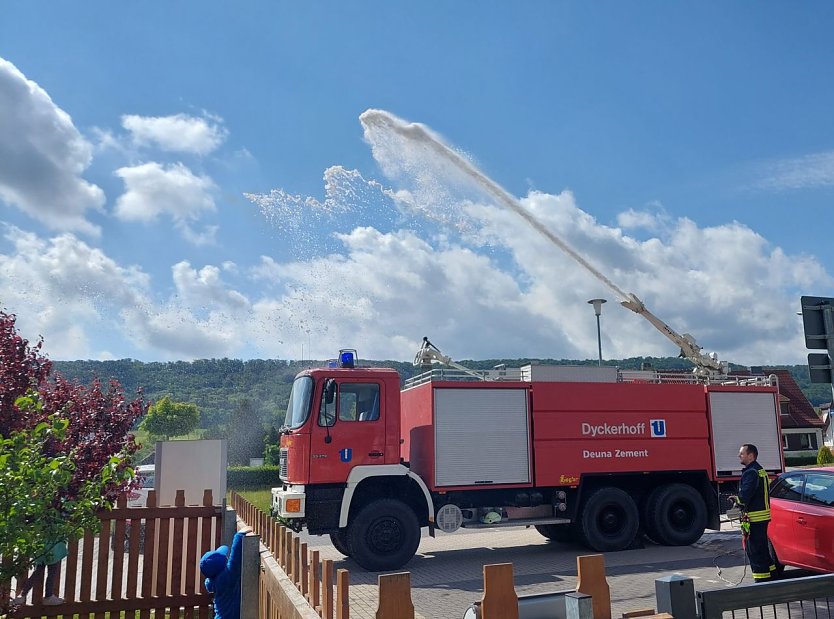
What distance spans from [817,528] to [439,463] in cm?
518

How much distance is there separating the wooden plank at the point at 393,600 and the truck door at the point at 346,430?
787cm

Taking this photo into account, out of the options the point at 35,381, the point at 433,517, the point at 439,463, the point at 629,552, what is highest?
the point at 35,381

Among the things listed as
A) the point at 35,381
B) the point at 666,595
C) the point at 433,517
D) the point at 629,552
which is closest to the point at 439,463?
the point at 433,517

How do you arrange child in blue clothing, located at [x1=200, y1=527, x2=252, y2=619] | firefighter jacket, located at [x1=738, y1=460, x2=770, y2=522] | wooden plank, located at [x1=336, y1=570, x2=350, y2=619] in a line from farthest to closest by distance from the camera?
firefighter jacket, located at [x1=738, y1=460, x2=770, y2=522]
child in blue clothing, located at [x1=200, y1=527, x2=252, y2=619]
wooden plank, located at [x1=336, y1=570, x2=350, y2=619]

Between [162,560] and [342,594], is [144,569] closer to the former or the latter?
[162,560]

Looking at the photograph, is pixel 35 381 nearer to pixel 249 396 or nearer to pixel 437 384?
pixel 437 384

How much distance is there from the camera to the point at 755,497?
26.1 feet

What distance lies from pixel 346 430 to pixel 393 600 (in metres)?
7.98

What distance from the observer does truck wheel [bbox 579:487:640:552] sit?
11523 mm

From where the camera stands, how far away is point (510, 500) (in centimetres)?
1141

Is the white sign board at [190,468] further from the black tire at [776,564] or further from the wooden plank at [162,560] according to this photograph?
the black tire at [776,564]

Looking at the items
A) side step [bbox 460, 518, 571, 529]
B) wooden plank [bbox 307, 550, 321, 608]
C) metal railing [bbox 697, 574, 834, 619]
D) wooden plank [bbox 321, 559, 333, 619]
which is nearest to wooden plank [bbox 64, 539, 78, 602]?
wooden plank [bbox 307, 550, 321, 608]

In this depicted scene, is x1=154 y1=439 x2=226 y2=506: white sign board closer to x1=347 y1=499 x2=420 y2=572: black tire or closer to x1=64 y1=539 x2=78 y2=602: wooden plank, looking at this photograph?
x1=347 y1=499 x2=420 y2=572: black tire

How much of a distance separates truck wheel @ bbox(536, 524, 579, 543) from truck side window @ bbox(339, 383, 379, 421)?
4.06 m
